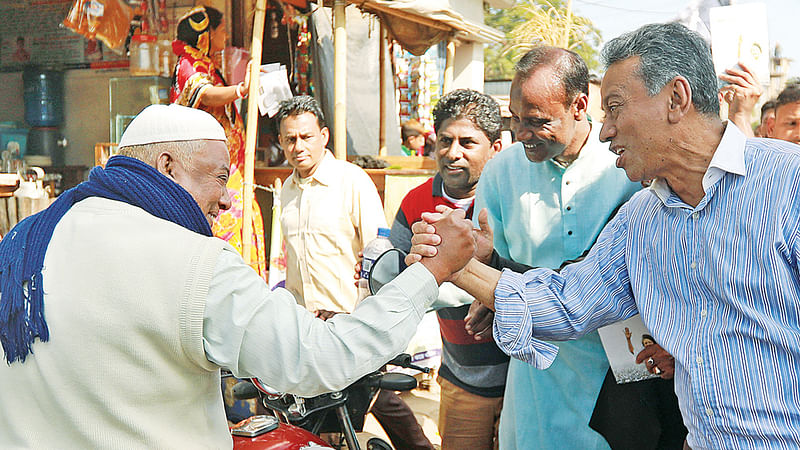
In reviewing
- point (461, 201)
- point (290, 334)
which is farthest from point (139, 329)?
point (461, 201)

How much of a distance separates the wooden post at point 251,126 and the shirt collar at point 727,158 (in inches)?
160

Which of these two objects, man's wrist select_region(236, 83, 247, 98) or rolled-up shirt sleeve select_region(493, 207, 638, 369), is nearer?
rolled-up shirt sleeve select_region(493, 207, 638, 369)

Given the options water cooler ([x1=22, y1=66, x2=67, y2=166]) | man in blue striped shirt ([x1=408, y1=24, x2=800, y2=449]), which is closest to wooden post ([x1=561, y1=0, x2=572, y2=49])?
water cooler ([x1=22, y1=66, x2=67, y2=166])

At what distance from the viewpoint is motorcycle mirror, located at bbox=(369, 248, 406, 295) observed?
233cm

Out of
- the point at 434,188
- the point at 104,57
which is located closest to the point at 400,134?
the point at 104,57

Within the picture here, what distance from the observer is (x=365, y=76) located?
9.04 meters

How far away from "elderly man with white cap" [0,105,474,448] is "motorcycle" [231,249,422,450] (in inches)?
20.0

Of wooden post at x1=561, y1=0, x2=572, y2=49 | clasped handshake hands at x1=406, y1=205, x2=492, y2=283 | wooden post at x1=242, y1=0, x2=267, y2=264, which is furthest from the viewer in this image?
wooden post at x1=561, y1=0, x2=572, y2=49

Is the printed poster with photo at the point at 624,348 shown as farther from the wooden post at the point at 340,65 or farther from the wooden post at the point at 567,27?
the wooden post at the point at 567,27

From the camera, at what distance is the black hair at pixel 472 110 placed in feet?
11.6

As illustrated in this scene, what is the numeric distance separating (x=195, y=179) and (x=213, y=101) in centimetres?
374

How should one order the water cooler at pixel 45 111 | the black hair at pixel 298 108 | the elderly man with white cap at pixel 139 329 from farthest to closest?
the water cooler at pixel 45 111
the black hair at pixel 298 108
the elderly man with white cap at pixel 139 329

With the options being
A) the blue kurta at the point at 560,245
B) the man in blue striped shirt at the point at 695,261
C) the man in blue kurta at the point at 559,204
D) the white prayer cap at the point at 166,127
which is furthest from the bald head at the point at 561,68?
the white prayer cap at the point at 166,127

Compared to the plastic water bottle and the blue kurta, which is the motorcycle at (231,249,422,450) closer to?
the plastic water bottle
